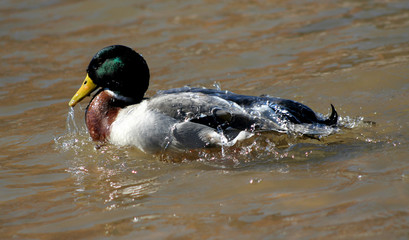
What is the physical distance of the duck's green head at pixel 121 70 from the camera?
563 cm

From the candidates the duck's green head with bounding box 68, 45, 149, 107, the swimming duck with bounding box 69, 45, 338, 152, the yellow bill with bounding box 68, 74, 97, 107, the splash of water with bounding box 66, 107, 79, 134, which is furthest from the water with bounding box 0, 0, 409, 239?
the duck's green head with bounding box 68, 45, 149, 107

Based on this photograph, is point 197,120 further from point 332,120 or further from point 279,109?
point 332,120

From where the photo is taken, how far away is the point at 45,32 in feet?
33.6

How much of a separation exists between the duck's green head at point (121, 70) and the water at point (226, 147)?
24.8 inches

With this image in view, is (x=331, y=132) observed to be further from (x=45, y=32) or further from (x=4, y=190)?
(x=45, y=32)

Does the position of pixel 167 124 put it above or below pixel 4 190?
above

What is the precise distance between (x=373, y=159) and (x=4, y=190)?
10.2 feet

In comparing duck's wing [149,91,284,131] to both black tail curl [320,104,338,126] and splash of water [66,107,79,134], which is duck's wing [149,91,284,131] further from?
splash of water [66,107,79,134]

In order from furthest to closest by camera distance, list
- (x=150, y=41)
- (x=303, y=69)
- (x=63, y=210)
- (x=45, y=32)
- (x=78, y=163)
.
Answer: (x=45, y=32)
(x=150, y=41)
(x=303, y=69)
(x=78, y=163)
(x=63, y=210)

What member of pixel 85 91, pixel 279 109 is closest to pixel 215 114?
pixel 279 109

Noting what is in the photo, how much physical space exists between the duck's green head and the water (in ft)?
2.07

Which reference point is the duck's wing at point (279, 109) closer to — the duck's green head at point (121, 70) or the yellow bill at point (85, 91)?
the duck's green head at point (121, 70)

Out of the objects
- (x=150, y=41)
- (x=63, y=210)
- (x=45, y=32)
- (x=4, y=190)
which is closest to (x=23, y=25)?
(x=45, y=32)

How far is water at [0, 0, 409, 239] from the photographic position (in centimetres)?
402
